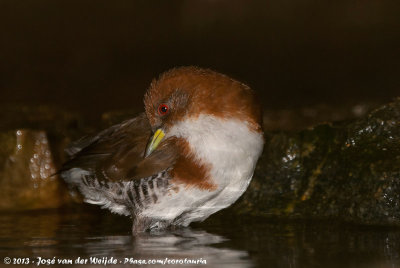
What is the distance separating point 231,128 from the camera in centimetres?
643

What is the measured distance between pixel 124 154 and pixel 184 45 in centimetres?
970

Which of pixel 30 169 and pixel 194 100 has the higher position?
pixel 194 100

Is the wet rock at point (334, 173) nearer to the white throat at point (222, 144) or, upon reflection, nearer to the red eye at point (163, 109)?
the white throat at point (222, 144)

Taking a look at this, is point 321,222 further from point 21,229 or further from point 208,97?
point 21,229

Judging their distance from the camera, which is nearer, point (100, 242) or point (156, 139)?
point (100, 242)

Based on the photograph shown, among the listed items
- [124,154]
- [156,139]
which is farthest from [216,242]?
[124,154]

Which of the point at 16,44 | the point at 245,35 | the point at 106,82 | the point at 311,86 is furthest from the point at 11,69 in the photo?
the point at 311,86

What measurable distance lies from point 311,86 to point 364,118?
7589 mm

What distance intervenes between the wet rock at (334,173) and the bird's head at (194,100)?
4.39 ft

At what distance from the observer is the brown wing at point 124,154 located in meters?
6.61

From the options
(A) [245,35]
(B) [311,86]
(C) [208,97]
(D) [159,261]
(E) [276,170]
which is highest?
(A) [245,35]

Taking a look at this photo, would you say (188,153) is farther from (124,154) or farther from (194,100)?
(124,154)

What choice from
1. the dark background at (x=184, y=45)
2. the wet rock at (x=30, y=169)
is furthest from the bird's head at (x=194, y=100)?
the dark background at (x=184, y=45)

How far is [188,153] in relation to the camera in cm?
643
